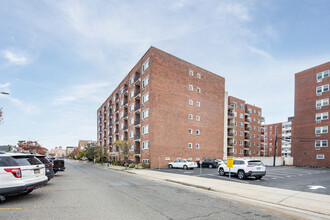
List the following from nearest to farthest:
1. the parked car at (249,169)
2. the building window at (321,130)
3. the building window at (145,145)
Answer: the parked car at (249,169) → the building window at (145,145) → the building window at (321,130)

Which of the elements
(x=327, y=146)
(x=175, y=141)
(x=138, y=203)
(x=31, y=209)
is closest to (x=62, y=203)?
(x=31, y=209)

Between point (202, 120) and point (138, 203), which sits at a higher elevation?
point (202, 120)

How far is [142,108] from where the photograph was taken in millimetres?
36719

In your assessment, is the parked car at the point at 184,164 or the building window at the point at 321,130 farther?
the building window at the point at 321,130

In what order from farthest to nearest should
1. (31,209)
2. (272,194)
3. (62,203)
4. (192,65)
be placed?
(192,65) < (272,194) < (62,203) < (31,209)

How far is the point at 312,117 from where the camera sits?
43.4 m

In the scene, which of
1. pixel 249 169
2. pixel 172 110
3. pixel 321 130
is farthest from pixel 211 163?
pixel 321 130

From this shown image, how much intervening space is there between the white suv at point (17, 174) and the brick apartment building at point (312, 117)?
46.7 metres

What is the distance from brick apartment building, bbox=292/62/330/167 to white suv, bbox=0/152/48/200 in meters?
46.7

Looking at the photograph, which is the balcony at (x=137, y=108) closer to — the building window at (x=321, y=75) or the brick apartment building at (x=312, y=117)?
→ the brick apartment building at (x=312, y=117)

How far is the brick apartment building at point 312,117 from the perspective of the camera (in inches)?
1614

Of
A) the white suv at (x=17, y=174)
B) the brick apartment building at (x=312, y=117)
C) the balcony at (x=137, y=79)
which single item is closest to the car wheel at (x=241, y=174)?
the white suv at (x=17, y=174)

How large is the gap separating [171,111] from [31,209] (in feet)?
95.4

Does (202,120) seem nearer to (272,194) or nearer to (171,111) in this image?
(171,111)
